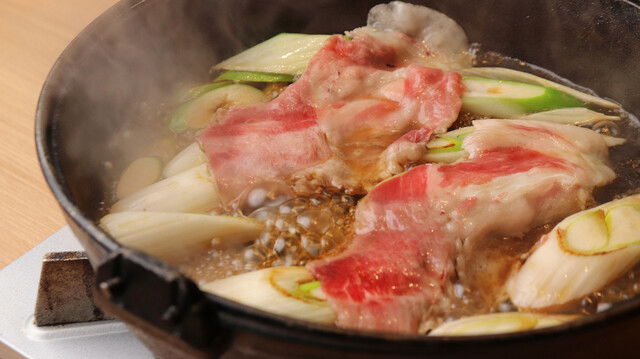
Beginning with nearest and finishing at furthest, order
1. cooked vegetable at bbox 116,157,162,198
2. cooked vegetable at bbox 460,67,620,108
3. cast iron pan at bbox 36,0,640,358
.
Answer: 1. cast iron pan at bbox 36,0,640,358
2. cooked vegetable at bbox 116,157,162,198
3. cooked vegetable at bbox 460,67,620,108

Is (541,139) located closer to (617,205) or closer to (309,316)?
(617,205)

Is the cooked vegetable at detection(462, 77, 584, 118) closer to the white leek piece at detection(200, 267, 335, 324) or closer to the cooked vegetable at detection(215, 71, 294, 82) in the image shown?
the cooked vegetable at detection(215, 71, 294, 82)

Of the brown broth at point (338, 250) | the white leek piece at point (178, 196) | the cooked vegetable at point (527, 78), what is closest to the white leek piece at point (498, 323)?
the brown broth at point (338, 250)

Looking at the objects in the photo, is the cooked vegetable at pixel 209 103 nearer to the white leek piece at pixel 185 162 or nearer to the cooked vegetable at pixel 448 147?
the white leek piece at pixel 185 162

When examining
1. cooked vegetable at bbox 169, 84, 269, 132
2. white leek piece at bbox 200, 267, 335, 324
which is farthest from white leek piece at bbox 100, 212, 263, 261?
cooked vegetable at bbox 169, 84, 269, 132

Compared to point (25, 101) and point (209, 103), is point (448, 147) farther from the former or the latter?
point (25, 101)
